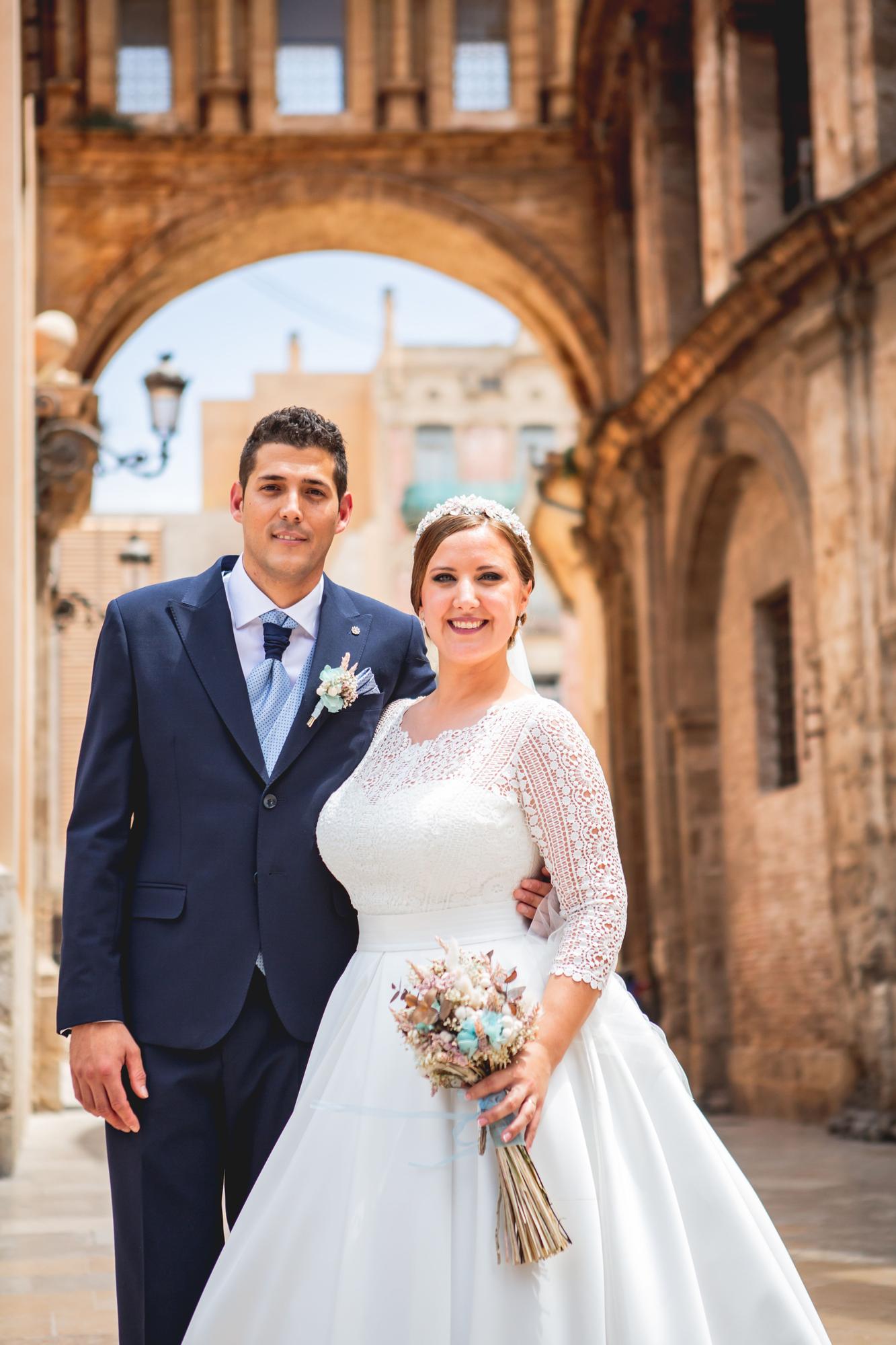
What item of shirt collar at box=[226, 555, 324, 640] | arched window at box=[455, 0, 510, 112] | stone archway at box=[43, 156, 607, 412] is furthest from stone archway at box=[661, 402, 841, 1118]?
shirt collar at box=[226, 555, 324, 640]

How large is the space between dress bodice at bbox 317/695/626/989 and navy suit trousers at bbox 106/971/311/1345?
0.35m

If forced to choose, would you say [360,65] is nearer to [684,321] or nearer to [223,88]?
[223,88]

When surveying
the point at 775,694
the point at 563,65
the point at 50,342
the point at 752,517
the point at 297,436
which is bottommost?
the point at 297,436

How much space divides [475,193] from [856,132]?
7.83 m

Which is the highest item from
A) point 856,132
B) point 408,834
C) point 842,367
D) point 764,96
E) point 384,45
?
point 384,45

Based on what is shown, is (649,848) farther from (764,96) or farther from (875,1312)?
(875,1312)

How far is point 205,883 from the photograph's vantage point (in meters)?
3.69

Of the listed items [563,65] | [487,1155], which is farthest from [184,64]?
[487,1155]

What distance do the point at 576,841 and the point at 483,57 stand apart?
62.6 ft

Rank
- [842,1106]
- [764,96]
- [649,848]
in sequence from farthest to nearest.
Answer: [649,848] → [764,96] → [842,1106]

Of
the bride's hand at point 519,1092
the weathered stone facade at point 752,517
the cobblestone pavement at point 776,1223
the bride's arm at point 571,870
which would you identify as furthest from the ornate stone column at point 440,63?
the bride's hand at point 519,1092

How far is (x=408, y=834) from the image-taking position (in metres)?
3.57

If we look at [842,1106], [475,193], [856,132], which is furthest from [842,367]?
[475,193]

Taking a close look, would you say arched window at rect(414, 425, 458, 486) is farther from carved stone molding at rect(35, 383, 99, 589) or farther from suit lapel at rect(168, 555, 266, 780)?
suit lapel at rect(168, 555, 266, 780)
